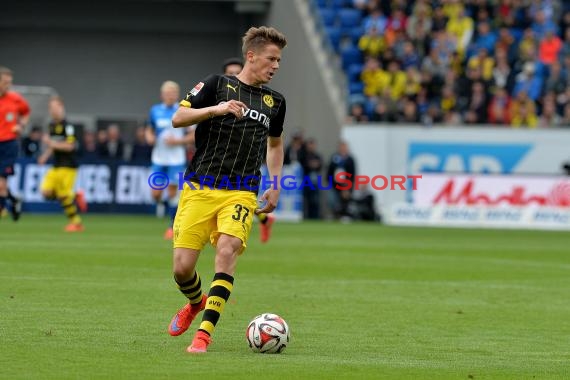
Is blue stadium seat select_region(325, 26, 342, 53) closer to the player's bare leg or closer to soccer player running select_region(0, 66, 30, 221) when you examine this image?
soccer player running select_region(0, 66, 30, 221)

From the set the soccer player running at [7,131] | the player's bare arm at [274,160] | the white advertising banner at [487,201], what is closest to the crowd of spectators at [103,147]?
the white advertising banner at [487,201]

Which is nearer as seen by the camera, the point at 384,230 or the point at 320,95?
the point at 384,230

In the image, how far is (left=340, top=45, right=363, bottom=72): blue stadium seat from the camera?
33.1 meters

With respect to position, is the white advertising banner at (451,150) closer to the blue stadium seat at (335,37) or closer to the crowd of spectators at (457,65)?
the crowd of spectators at (457,65)

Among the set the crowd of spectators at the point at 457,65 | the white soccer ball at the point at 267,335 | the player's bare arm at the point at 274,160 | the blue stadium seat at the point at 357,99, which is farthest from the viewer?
the blue stadium seat at the point at 357,99

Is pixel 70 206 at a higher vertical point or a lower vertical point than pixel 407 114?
lower

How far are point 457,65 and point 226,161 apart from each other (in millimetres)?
→ 23402

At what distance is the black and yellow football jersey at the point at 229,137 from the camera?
917 centimetres

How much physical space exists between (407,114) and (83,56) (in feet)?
42.1

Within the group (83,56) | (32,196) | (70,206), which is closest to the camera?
(70,206)

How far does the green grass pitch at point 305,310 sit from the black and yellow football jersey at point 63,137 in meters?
1.85

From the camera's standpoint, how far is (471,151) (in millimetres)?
31219

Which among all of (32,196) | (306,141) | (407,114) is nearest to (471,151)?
(407,114)

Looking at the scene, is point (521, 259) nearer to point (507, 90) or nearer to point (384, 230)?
point (384, 230)
